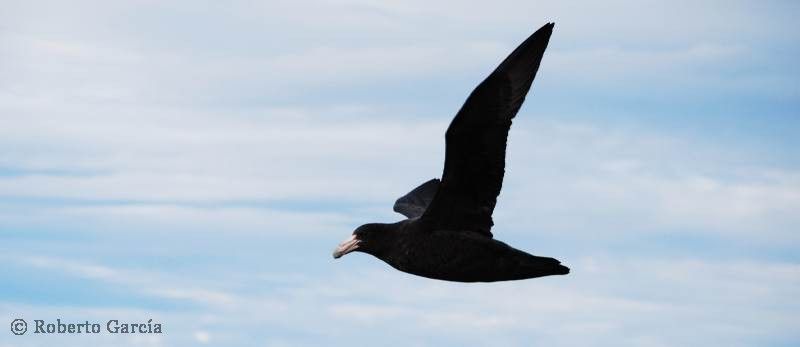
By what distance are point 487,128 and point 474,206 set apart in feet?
4.14

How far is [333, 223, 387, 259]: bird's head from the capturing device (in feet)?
61.8

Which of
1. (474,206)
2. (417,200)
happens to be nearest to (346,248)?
(474,206)

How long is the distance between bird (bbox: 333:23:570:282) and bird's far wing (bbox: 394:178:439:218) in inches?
110

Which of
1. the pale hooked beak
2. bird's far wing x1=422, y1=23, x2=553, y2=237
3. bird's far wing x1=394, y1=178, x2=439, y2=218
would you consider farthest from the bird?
→ bird's far wing x1=394, y1=178, x2=439, y2=218

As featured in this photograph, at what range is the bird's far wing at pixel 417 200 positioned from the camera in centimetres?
2164

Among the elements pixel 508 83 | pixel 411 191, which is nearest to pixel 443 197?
pixel 508 83

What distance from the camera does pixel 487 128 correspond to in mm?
17344

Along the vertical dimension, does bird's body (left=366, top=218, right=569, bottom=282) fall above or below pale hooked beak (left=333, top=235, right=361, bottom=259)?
below

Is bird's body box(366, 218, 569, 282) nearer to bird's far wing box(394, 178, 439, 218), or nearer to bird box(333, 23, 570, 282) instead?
bird box(333, 23, 570, 282)

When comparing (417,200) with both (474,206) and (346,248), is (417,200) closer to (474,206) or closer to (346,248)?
(346,248)

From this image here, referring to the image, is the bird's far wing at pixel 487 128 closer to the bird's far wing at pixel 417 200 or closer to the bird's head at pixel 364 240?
the bird's head at pixel 364 240

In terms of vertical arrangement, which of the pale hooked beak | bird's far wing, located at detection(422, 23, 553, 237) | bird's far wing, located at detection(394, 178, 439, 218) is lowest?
the pale hooked beak

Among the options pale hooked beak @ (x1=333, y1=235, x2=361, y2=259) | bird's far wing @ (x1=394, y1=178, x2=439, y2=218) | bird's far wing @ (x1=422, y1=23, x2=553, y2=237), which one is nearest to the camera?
bird's far wing @ (x1=422, y1=23, x2=553, y2=237)

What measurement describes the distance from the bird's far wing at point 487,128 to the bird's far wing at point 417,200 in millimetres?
3513
